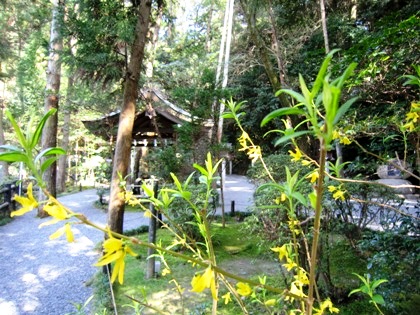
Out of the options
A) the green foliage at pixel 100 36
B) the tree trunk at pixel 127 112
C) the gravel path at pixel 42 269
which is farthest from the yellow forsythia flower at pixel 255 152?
the green foliage at pixel 100 36

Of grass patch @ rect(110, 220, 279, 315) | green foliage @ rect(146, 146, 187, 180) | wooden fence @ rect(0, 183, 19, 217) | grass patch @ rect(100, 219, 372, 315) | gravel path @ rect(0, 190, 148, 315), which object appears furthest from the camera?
wooden fence @ rect(0, 183, 19, 217)

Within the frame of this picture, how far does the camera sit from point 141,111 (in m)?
8.21

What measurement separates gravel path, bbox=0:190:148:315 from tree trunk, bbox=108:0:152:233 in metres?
0.82

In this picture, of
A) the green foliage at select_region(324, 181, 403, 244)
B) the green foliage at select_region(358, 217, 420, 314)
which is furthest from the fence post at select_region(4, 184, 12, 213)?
the green foliage at select_region(358, 217, 420, 314)

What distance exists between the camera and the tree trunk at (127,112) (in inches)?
179

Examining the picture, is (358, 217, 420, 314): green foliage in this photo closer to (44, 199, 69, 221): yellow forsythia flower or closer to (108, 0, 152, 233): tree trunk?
(44, 199, 69, 221): yellow forsythia flower

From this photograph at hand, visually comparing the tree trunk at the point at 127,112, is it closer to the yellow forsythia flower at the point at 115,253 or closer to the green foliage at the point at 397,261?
the green foliage at the point at 397,261

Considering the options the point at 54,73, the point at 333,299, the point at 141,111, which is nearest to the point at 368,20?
the point at 141,111

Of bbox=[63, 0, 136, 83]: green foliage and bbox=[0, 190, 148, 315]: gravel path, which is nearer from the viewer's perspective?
bbox=[0, 190, 148, 315]: gravel path

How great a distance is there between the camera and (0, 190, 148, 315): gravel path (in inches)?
130

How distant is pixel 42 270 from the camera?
4.32 metres

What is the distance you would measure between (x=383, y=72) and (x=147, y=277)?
138 inches

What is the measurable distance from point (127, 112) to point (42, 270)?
2.64 metres

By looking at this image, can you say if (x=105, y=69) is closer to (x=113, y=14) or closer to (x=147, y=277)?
(x=113, y=14)
